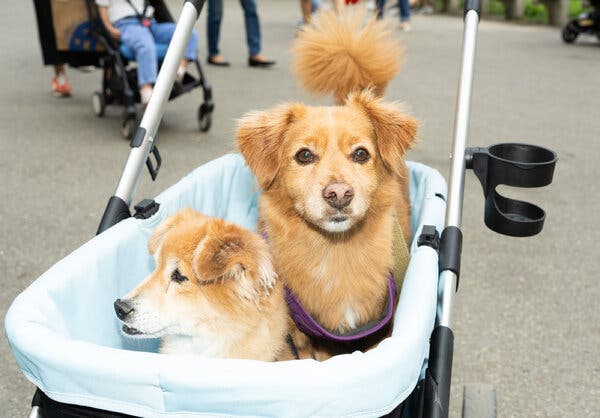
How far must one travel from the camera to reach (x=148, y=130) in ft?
8.78

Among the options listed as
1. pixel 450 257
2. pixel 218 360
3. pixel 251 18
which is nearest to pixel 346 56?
A: pixel 450 257

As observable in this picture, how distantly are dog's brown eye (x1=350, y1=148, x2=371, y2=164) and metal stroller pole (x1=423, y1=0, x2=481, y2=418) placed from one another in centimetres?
30

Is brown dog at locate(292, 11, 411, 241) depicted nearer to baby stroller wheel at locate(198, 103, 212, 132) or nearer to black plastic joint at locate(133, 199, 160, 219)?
black plastic joint at locate(133, 199, 160, 219)

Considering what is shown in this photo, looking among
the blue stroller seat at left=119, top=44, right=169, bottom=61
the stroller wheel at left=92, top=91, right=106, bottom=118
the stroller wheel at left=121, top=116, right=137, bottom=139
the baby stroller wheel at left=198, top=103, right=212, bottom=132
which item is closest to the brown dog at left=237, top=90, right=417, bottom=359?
the blue stroller seat at left=119, top=44, right=169, bottom=61

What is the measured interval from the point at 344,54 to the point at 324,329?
4.13 ft

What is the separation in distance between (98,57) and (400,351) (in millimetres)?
5158

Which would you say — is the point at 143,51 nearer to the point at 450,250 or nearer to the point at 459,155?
the point at 459,155

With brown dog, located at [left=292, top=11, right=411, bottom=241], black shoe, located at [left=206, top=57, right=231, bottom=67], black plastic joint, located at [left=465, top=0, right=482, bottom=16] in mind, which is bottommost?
black shoe, located at [left=206, top=57, right=231, bottom=67]

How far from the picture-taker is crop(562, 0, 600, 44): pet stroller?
11578 millimetres

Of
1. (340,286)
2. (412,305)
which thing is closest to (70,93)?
(340,286)

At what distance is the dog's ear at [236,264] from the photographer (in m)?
1.92

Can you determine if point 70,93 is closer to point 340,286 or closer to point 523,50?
point 340,286

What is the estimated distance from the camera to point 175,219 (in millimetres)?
2283

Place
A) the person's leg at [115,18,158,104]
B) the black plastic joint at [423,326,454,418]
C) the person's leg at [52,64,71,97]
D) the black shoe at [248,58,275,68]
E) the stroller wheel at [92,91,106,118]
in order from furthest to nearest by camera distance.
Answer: the black shoe at [248,58,275,68], the person's leg at [52,64,71,97], the stroller wheel at [92,91,106,118], the person's leg at [115,18,158,104], the black plastic joint at [423,326,454,418]
